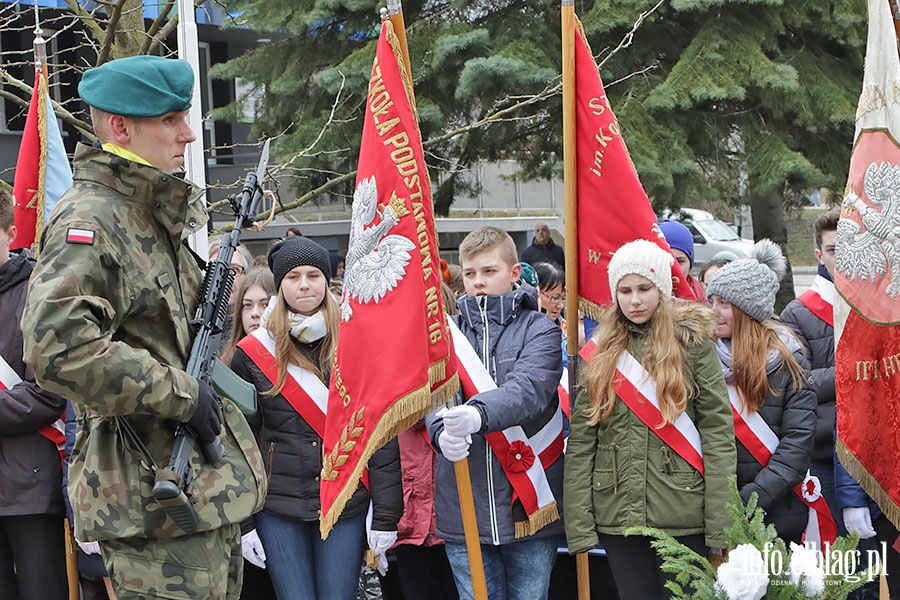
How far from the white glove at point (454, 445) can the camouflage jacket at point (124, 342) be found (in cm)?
99

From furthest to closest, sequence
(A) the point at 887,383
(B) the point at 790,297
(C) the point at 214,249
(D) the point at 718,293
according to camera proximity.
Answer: (B) the point at 790,297 → (C) the point at 214,249 → (D) the point at 718,293 → (A) the point at 887,383

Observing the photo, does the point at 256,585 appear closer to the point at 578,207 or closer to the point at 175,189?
the point at 578,207

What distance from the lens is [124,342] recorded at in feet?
9.55

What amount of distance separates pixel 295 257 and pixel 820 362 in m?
2.57

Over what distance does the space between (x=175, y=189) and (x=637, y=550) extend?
235cm

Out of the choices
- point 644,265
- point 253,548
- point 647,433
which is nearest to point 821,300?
point 644,265

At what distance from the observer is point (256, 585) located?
5.18 metres

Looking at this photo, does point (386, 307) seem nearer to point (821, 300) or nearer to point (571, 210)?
point (571, 210)

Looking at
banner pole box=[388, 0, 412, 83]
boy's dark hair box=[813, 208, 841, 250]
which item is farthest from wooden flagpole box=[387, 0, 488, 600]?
boy's dark hair box=[813, 208, 841, 250]

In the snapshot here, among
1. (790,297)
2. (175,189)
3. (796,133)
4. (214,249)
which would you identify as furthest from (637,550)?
(790,297)

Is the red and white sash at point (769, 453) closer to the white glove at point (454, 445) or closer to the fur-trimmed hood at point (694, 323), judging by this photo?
the fur-trimmed hood at point (694, 323)

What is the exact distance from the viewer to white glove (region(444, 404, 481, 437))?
13.1 feet

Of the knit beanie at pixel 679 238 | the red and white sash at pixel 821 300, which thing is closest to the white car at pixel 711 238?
the knit beanie at pixel 679 238

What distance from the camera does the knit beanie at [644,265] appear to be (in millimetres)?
4355
